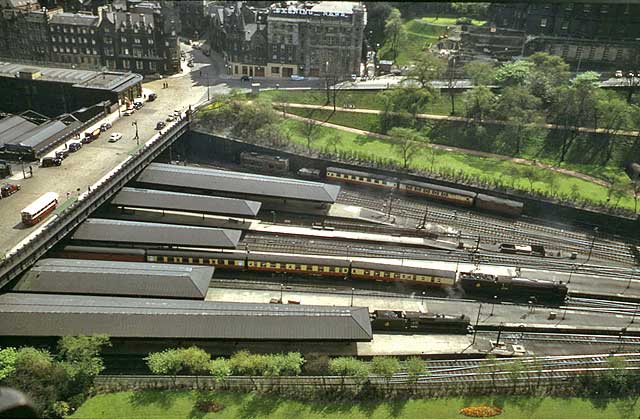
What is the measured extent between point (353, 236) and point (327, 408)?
2978 centimetres

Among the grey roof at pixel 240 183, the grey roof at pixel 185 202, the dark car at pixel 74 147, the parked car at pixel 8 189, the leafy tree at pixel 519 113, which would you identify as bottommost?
the grey roof at pixel 185 202

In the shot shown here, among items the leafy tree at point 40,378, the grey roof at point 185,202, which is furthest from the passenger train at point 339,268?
the leafy tree at point 40,378

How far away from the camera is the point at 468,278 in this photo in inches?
2440

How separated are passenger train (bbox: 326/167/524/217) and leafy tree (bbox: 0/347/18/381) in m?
51.7

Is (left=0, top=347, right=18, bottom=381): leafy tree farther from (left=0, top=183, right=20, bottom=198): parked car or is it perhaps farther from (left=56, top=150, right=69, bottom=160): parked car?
(left=56, top=150, right=69, bottom=160): parked car

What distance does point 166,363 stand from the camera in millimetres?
47188

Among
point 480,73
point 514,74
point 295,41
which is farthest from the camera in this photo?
point 295,41

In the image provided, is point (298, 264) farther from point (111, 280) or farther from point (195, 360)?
point (111, 280)

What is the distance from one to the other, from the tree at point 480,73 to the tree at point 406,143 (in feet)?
72.1

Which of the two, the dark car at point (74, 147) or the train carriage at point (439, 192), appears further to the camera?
the train carriage at point (439, 192)

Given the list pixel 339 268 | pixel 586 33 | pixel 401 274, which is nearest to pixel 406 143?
pixel 401 274

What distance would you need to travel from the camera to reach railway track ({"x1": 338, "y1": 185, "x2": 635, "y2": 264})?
242 ft

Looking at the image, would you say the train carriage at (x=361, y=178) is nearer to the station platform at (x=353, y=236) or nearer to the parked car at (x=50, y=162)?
the station platform at (x=353, y=236)

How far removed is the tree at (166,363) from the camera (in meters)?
47.0
